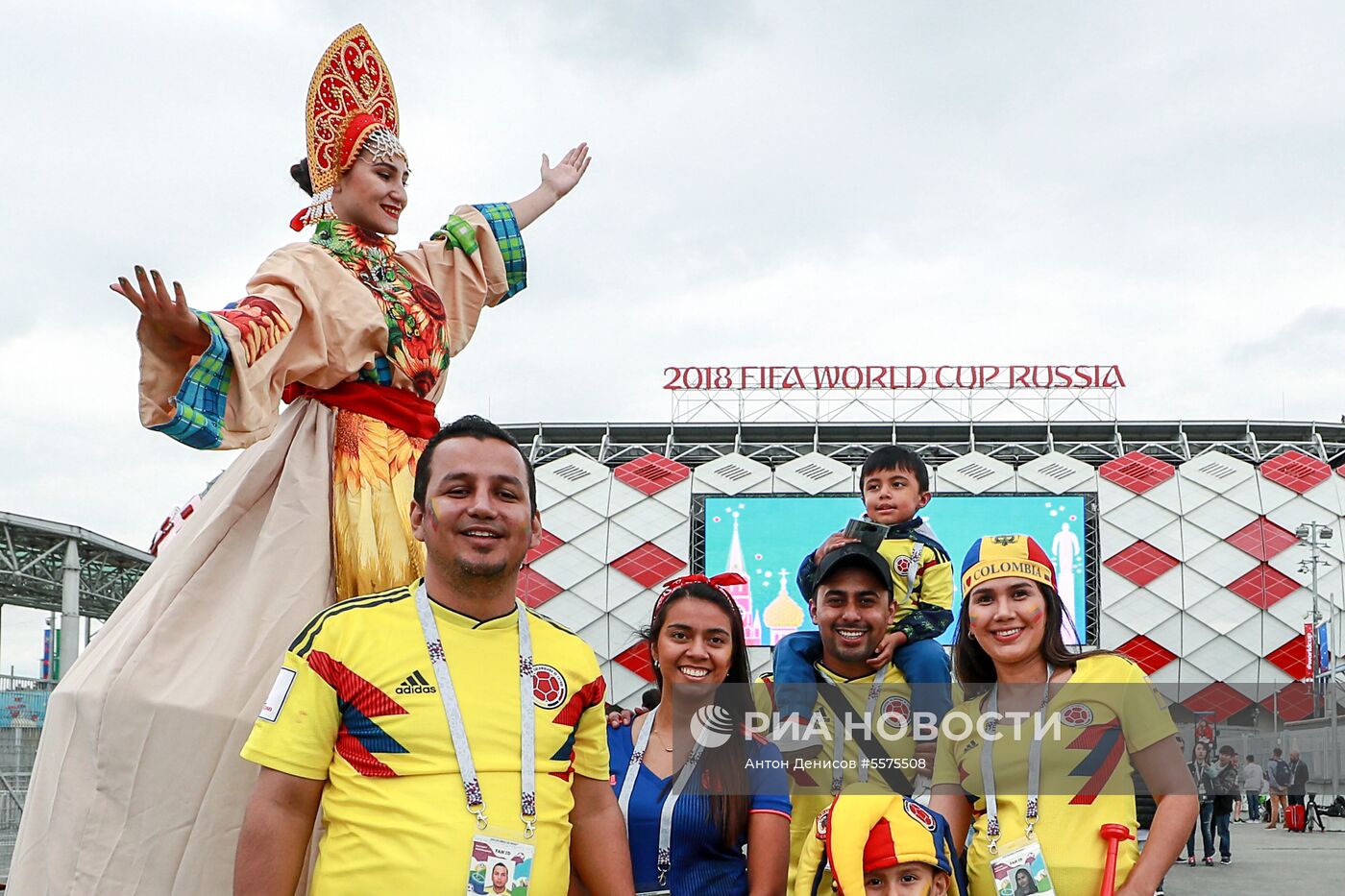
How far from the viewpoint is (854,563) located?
3.38 m

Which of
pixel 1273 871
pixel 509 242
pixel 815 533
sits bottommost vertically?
pixel 1273 871

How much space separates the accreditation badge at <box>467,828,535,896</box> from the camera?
1.89m

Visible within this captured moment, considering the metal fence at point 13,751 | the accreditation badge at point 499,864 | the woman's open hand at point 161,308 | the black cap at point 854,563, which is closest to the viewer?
the accreditation badge at point 499,864

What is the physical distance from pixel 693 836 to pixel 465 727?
100cm

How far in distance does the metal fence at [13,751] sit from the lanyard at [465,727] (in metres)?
6.82

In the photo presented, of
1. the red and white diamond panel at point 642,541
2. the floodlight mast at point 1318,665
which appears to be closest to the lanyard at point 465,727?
the floodlight mast at point 1318,665

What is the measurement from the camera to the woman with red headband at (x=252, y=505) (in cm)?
223

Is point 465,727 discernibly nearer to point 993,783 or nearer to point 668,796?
point 668,796

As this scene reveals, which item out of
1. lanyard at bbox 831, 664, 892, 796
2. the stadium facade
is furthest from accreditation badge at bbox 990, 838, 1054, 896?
the stadium facade

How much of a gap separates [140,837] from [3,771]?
6563 millimetres

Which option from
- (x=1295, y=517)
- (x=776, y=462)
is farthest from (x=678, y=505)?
(x=1295, y=517)

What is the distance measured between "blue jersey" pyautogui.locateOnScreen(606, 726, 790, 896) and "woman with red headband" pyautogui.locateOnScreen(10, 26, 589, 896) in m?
0.81

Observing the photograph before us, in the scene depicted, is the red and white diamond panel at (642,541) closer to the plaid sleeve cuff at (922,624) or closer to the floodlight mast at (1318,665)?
the floodlight mast at (1318,665)

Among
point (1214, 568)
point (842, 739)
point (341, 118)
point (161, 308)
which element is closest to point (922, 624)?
point (842, 739)
